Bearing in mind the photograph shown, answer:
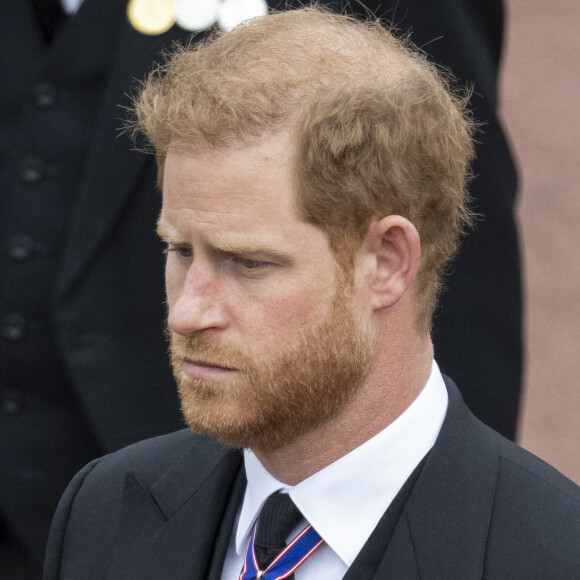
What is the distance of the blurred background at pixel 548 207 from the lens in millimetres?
5910

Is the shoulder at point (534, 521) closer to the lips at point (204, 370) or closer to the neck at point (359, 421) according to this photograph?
the neck at point (359, 421)

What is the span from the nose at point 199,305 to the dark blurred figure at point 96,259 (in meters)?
1.03

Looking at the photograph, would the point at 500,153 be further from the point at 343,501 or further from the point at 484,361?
the point at 343,501

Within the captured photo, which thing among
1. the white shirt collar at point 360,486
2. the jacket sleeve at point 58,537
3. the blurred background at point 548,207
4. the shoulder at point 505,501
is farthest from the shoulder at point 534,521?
the blurred background at point 548,207

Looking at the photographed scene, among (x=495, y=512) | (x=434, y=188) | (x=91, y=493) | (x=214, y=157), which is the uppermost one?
(x=214, y=157)

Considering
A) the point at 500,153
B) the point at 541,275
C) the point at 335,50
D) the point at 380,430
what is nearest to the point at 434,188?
the point at 335,50

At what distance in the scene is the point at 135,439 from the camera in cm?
305

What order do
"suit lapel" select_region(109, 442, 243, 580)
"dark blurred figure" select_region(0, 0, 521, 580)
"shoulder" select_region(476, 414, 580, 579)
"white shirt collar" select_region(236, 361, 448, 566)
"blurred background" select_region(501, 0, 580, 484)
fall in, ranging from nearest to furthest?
"shoulder" select_region(476, 414, 580, 579) → "white shirt collar" select_region(236, 361, 448, 566) → "suit lapel" select_region(109, 442, 243, 580) → "dark blurred figure" select_region(0, 0, 521, 580) → "blurred background" select_region(501, 0, 580, 484)

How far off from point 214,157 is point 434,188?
0.37 meters

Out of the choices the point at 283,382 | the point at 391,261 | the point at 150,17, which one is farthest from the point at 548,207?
the point at 283,382

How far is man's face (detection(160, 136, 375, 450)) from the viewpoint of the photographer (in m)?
1.89

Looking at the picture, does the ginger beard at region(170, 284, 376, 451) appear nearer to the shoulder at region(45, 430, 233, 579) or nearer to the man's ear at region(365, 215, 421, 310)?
the man's ear at region(365, 215, 421, 310)

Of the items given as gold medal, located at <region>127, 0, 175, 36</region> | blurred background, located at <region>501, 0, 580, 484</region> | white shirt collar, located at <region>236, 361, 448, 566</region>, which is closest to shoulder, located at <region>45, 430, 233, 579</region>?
white shirt collar, located at <region>236, 361, 448, 566</region>

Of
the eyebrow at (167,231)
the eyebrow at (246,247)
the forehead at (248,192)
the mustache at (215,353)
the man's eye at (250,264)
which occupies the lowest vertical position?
the mustache at (215,353)
